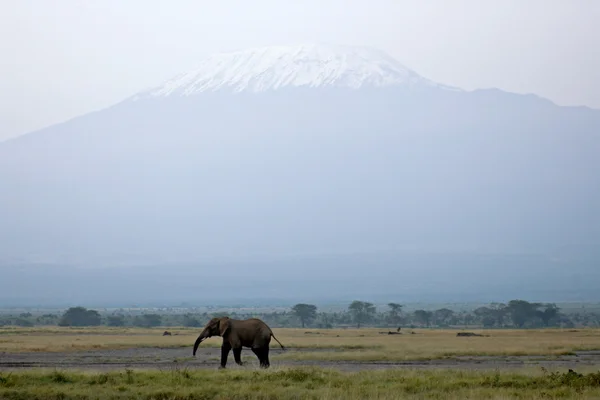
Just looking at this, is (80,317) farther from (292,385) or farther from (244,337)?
(292,385)

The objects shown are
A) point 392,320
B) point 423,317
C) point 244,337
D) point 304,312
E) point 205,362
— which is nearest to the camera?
point 244,337

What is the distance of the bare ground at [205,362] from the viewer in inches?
1275

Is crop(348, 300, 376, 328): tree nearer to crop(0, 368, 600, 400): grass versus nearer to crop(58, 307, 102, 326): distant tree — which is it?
crop(58, 307, 102, 326): distant tree

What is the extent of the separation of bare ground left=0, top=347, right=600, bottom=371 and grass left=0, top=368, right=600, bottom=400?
5599 millimetres

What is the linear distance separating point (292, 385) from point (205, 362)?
12.9 meters

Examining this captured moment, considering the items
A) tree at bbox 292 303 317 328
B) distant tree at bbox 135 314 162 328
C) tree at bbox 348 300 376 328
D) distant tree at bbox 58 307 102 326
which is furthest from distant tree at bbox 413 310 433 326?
distant tree at bbox 58 307 102 326

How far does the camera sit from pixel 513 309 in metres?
118

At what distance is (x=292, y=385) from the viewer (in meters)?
22.8

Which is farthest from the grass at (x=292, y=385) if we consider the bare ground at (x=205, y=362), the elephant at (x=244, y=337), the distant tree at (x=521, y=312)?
the distant tree at (x=521, y=312)

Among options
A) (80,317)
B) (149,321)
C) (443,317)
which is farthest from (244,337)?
(443,317)

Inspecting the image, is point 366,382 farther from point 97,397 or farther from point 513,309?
point 513,309

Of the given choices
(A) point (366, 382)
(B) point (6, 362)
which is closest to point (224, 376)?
(A) point (366, 382)

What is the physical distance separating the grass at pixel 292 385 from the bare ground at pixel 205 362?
5599mm

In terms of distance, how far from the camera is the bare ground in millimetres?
32375
